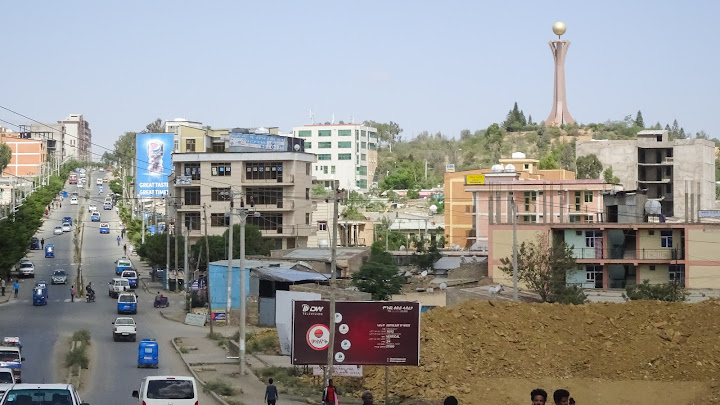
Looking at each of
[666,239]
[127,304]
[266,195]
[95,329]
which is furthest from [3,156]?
[666,239]

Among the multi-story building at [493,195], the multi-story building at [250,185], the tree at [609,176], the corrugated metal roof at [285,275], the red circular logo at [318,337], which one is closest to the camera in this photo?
the red circular logo at [318,337]

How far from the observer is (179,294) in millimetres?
84188

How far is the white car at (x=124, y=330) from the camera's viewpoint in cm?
5545

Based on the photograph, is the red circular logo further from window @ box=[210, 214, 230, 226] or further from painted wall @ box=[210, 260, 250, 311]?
window @ box=[210, 214, 230, 226]

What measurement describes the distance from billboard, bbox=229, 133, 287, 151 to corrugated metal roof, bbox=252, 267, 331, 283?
31.9m

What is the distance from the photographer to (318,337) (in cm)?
3484

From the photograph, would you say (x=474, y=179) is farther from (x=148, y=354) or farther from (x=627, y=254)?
(x=148, y=354)

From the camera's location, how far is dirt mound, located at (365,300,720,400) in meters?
40.1

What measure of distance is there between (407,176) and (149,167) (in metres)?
53.8

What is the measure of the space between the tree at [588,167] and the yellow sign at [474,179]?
19.6 meters

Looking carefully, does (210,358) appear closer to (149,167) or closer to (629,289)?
(629,289)

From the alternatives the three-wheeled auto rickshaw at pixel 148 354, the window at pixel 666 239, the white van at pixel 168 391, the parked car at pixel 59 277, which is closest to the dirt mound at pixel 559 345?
the three-wheeled auto rickshaw at pixel 148 354

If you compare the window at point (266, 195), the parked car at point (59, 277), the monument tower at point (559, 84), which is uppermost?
the monument tower at point (559, 84)

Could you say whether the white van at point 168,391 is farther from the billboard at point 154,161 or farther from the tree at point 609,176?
the billboard at point 154,161
